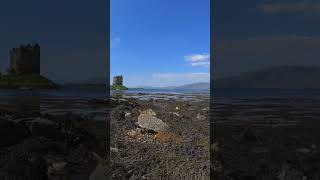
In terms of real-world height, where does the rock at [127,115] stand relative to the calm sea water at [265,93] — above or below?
below

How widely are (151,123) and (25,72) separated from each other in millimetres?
2636

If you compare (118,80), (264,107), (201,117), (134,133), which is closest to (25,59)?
(118,80)

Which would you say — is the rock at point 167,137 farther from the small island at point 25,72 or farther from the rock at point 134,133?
the small island at point 25,72

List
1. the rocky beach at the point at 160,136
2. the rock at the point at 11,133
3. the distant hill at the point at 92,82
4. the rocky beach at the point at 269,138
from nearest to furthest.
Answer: the rock at the point at 11,133
the rocky beach at the point at 269,138
the distant hill at the point at 92,82
the rocky beach at the point at 160,136

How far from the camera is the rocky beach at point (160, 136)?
17.8 feet

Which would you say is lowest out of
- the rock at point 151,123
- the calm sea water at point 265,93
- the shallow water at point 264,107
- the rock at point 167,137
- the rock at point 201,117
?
the rock at point 167,137

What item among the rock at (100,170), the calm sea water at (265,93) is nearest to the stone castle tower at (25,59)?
the rock at (100,170)

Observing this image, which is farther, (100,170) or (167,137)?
(167,137)

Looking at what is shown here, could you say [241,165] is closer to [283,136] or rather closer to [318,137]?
[283,136]

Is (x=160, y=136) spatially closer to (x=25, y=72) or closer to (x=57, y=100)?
(x=57, y=100)

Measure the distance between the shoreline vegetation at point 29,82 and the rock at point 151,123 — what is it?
91.0 inches

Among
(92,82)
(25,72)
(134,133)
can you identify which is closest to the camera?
(25,72)

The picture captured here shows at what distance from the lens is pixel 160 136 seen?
629 centimetres

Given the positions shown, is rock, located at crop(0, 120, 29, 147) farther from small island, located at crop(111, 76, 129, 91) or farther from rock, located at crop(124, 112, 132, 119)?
rock, located at crop(124, 112, 132, 119)
